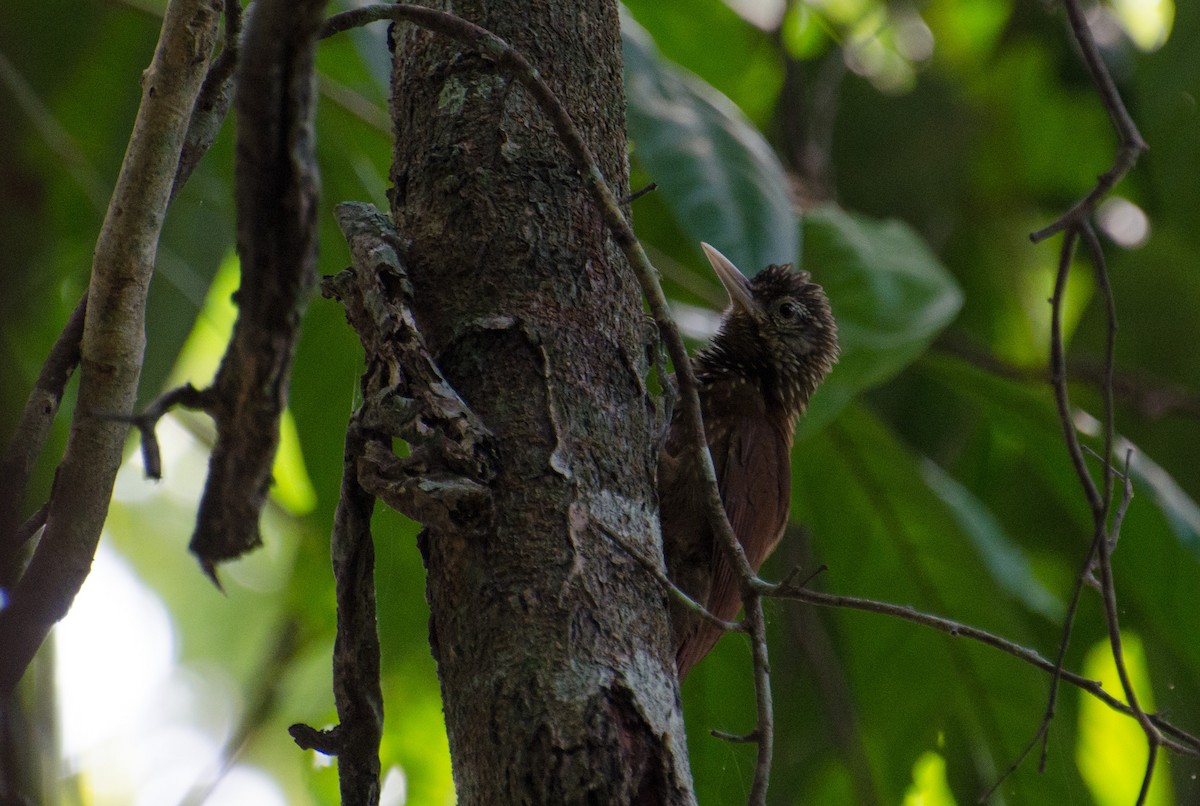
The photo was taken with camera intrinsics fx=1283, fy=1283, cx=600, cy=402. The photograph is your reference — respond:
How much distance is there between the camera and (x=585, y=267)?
1.77 metres

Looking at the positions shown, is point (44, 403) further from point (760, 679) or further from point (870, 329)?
point (870, 329)

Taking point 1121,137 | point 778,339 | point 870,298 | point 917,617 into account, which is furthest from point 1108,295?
point 778,339

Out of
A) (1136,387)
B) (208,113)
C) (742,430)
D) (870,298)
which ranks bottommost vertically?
(208,113)

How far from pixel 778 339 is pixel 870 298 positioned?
65 cm

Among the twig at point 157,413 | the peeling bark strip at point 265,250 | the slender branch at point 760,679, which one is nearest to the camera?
the peeling bark strip at point 265,250

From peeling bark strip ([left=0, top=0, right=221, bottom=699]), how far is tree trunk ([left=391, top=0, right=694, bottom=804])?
37 centimetres

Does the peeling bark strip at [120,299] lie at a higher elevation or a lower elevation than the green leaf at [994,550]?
lower

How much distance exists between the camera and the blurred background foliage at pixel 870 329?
9.75 feet

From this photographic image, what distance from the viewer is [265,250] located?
1.08 m

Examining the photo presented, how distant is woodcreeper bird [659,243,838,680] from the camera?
2.96 m

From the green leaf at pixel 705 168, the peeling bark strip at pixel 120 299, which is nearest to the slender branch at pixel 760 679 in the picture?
the peeling bark strip at pixel 120 299

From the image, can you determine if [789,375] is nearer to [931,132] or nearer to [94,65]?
[931,132]

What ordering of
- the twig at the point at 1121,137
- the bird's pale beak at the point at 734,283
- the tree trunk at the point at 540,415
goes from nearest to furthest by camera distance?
the tree trunk at the point at 540,415
the twig at the point at 1121,137
the bird's pale beak at the point at 734,283

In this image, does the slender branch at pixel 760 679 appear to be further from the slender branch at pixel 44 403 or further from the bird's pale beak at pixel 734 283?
the bird's pale beak at pixel 734 283
